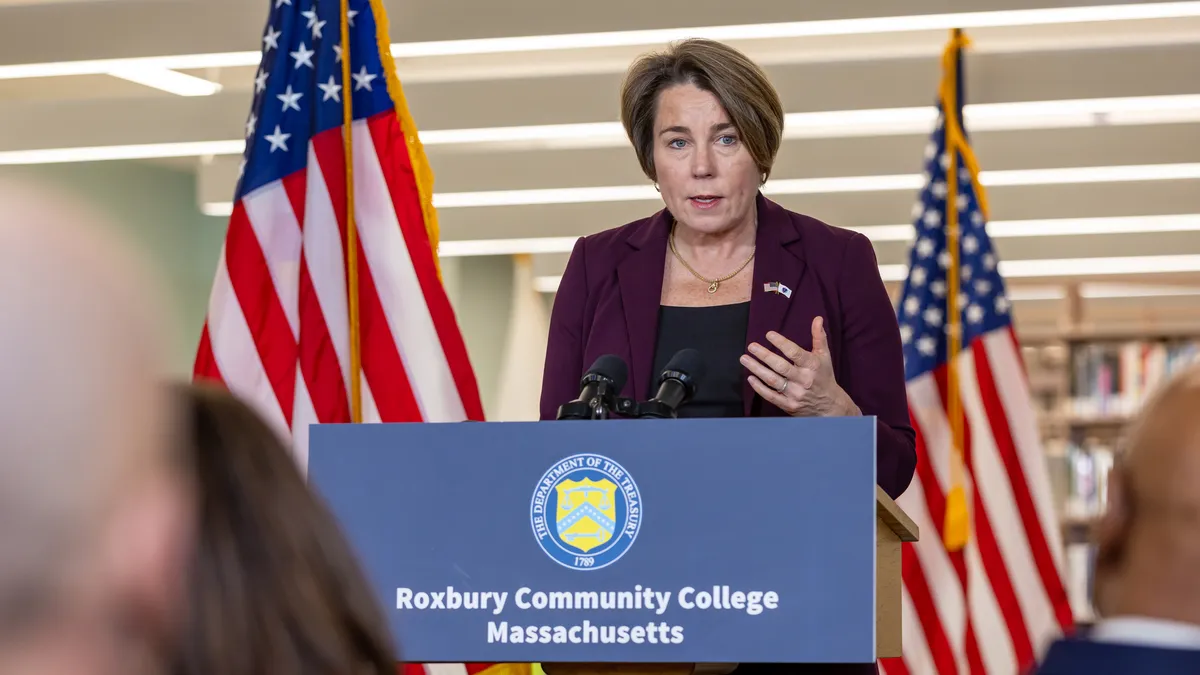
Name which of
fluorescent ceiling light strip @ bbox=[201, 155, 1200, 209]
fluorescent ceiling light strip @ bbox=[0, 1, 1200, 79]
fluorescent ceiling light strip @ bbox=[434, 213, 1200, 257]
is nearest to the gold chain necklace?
fluorescent ceiling light strip @ bbox=[0, 1, 1200, 79]

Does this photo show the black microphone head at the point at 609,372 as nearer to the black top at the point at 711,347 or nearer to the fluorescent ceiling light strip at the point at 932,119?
the black top at the point at 711,347

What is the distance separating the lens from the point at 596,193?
6.48 metres

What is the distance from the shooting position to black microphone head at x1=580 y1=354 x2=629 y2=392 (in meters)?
1.87

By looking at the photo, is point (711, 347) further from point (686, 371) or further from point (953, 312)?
point (953, 312)

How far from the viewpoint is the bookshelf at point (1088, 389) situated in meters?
7.77

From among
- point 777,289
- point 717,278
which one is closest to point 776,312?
point 777,289

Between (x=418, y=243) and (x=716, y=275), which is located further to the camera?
(x=418, y=243)

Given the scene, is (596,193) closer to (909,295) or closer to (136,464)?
(909,295)

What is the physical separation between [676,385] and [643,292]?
338 mm

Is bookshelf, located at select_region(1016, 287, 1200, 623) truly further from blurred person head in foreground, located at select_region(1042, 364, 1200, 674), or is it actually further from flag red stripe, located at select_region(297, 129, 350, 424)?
blurred person head in foreground, located at select_region(1042, 364, 1200, 674)

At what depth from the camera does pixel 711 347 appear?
215 cm

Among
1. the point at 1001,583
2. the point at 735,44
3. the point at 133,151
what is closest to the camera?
the point at 1001,583

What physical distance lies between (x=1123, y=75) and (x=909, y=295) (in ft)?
3.34

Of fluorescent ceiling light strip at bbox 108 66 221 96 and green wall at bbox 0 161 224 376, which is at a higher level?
fluorescent ceiling light strip at bbox 108 66 221 96
